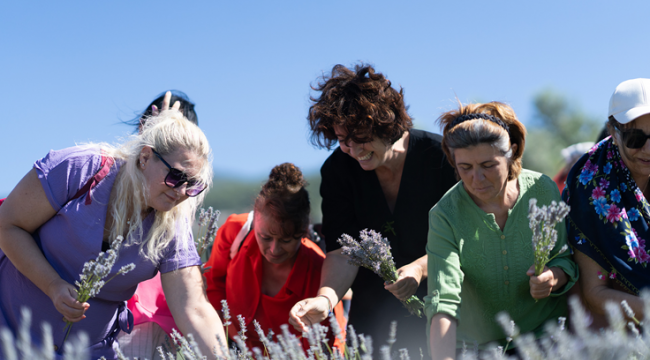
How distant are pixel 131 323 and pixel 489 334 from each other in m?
2.01

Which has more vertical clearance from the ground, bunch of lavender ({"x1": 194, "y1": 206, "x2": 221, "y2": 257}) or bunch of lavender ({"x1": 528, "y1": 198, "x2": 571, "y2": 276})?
bunch of lavender ({"x1": 528, "y1": 198, "x2": 571, "y2": 276})

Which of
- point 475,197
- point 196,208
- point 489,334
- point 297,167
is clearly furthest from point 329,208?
point 489,334

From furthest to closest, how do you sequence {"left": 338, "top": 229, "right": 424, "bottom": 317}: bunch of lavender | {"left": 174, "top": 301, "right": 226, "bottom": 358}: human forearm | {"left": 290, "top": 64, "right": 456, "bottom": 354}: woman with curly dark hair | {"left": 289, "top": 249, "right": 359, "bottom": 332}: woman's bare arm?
{"left": 290, "top": 64, "right": 456, "bottom": 354}: woman with curly dark hair → {"left": 289, "top": 249, "right": 359, "bottom": 332}: woman's bare arm → {"left": 174, "top": 301, "right": 226, "bottom": 358}: human forearm → {"left": 338, "top": 229, "right": 424, "bottom": 317}: bunch of lavender

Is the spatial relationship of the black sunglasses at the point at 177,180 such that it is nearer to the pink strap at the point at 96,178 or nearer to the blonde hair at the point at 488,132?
the pink strap at the point at 96,178

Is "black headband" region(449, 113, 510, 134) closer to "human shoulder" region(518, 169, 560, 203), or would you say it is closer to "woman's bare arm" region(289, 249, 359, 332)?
"human shoulder" region(518, 169, 560, 203)

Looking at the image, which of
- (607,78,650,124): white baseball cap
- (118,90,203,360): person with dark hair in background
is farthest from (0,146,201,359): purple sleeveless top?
(607,78,650,124): white baseball cap

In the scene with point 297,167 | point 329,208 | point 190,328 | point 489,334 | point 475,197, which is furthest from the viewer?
point 297,167

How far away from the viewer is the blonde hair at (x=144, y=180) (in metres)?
2.81

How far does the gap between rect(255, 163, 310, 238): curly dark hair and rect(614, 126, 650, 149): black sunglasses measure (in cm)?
209

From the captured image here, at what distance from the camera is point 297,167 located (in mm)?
4121

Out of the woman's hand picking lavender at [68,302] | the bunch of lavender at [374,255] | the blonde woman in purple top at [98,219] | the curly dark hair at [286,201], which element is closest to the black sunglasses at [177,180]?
the blonde woman in purple top at [98,219]

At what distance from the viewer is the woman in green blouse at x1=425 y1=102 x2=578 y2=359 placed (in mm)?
2562

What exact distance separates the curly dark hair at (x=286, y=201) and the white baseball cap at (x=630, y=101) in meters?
2.05

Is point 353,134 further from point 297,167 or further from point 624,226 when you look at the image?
point 624,226
